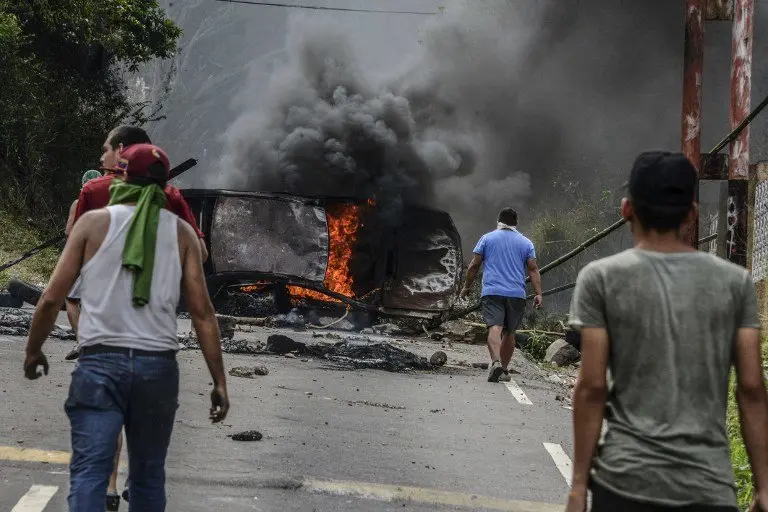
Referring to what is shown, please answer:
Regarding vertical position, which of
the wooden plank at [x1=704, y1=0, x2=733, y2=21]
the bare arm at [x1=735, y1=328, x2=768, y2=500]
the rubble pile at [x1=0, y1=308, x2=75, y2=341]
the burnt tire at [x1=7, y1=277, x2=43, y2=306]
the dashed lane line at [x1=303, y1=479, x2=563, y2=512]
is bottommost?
the dashed lane line at [x1=303, y1=479, x2=563, y2=512]

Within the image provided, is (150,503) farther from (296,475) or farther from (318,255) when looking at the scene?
(318,255)

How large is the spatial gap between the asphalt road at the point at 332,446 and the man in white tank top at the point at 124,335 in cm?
144

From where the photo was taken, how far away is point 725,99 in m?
25.2

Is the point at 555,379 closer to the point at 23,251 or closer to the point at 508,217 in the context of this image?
the point at 508,217

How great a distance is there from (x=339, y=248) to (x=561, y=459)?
458 inches

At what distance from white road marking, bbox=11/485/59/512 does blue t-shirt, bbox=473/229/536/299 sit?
5888 mm

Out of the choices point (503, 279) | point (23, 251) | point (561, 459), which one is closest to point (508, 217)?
point (503, 279)

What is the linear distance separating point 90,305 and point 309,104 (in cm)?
2194

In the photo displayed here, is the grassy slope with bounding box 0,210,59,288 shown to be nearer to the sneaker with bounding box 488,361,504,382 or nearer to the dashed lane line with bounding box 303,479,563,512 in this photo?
the sneaker with bounding box 488,361,504,382

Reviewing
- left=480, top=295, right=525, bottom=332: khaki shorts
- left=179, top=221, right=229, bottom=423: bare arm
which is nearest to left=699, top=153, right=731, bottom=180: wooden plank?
left=480, top=295, right=525, bottom=332: khaki shorts

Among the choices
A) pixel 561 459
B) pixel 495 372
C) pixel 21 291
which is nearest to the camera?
pixel 561 459

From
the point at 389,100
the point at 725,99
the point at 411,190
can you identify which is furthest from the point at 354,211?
the point at 725,99

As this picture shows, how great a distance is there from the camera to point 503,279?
10422 mm

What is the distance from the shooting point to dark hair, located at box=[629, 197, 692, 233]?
283 cm
